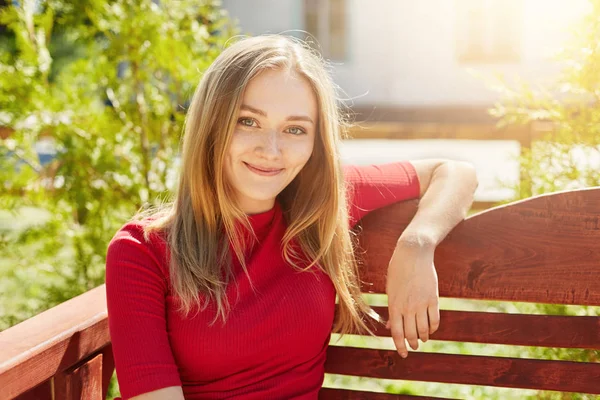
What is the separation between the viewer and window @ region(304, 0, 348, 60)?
46.4 feet

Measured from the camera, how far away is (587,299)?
205cm

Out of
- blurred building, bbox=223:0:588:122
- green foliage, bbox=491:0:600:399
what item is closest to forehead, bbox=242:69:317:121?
green foliage, bbox=491:0:600:399

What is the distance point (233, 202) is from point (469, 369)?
83 centimetres

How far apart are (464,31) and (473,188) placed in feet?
39.7

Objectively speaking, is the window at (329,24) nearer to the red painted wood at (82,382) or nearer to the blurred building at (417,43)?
the blurred building at (417,43)

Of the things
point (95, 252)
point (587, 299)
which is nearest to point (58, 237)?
point (95, 252)

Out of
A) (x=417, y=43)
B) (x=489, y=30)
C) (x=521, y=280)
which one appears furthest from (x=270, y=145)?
(x=489, y=30)

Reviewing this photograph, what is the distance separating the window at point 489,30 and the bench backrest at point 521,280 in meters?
12.1

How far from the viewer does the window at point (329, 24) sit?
46.4 feet

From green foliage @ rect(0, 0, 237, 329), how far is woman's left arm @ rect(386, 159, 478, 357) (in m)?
1.69

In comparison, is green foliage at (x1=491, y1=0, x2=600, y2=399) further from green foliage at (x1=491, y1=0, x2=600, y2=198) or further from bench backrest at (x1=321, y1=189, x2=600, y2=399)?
bench backrest at (x1=321, y1=189, x2=600, y2=399)

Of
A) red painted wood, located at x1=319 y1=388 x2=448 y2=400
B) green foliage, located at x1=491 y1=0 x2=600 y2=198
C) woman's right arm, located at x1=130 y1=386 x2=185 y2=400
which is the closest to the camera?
woman's right arm, located at x1=130 y1=386 x2=185 y2=400

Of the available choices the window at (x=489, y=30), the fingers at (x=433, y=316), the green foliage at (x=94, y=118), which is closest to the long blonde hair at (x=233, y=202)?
the fingers at (x=433, y=316)

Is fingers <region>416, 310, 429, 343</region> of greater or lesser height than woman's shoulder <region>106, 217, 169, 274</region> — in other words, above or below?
below
